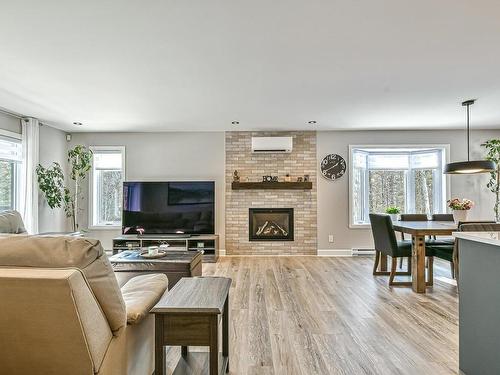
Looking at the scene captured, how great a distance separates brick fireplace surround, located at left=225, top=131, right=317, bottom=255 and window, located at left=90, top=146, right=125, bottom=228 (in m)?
2.12

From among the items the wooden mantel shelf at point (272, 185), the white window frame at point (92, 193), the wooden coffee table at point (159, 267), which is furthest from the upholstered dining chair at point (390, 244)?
the white window frame at point (92, 193)

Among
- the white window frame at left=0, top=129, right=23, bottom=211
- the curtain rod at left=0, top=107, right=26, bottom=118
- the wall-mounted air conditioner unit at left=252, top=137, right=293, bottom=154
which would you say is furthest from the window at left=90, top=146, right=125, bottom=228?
the wall-mounted air conditioner unit at left=252, top=137, right=293, bottom=154

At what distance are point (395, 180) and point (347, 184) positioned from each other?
1.01m

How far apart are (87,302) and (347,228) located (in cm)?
558

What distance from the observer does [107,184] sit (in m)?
6.52

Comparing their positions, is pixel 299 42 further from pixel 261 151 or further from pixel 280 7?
pixel 261 151

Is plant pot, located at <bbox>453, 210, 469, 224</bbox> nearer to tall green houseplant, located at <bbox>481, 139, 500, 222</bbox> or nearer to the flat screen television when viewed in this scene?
tall green houseplant, located at <bbox>481, 139, 500, 222</bbox>

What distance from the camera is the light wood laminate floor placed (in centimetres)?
229

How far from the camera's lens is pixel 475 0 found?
213 cm

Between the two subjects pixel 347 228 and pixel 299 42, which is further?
pixel 347 228

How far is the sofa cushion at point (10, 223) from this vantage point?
3.84 metres

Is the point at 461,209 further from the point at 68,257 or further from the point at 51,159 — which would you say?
the point at 51,159

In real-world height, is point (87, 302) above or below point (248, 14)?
below

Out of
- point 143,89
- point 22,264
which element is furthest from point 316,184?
point 22,264
